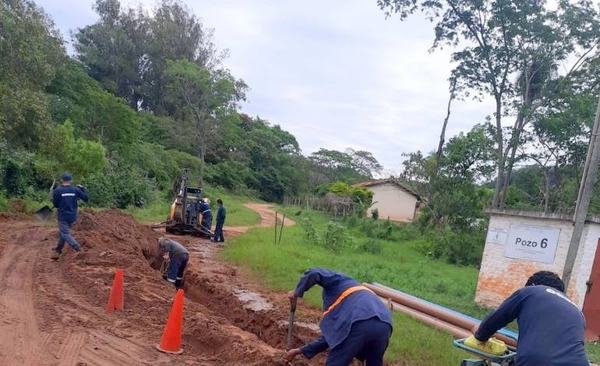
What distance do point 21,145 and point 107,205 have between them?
713 cm

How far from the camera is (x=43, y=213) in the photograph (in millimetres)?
19500

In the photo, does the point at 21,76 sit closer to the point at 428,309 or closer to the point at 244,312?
the point at 244,312

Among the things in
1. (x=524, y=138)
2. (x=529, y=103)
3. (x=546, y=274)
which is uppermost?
(x=529, y=103)

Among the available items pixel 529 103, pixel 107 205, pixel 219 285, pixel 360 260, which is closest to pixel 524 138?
pixel 529 103

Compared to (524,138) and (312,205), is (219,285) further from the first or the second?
(312,205)

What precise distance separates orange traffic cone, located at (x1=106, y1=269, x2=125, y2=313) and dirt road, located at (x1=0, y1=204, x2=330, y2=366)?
Answer: 0.14 m

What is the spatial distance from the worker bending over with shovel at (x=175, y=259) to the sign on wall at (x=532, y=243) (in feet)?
23.7

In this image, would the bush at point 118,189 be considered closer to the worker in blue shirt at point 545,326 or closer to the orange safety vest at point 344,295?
the orange safety vest at point 344,295

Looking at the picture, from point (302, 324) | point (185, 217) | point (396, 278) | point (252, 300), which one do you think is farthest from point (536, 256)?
point (185, 217)

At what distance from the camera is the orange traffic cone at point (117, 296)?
8142 millimetres

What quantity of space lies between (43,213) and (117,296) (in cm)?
1286

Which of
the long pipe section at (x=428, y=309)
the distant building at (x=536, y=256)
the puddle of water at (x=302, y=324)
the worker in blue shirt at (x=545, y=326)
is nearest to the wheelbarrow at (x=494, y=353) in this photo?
the worker in blue shirt at (x=545, y=326)

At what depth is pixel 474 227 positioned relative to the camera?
87.5ft

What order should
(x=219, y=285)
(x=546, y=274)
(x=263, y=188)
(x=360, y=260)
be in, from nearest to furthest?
(x=546, y=274) < (x=219, y=285) < (x=360, y=260) < (x=263, y=188)
